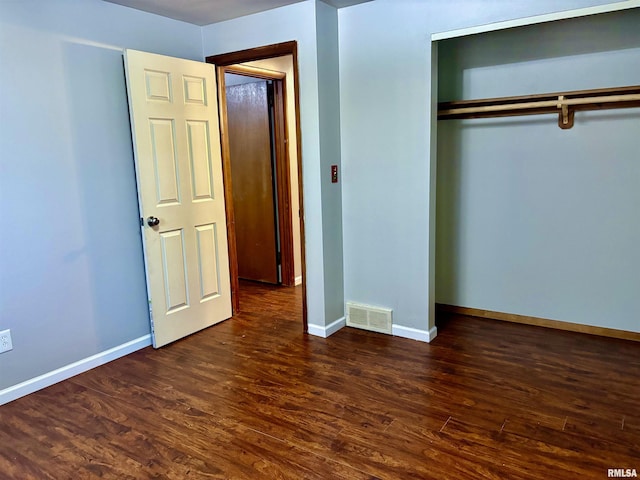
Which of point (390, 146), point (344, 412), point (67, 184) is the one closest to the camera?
point (344, 412)

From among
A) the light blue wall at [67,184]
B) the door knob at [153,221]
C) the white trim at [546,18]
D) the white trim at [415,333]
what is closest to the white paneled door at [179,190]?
the door knob at [153,221]

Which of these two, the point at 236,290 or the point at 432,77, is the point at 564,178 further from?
the point at 236,290

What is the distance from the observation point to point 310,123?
3.25m

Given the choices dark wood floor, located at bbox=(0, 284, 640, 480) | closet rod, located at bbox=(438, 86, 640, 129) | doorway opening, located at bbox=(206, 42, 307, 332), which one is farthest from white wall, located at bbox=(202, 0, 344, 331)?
closet rod, located at bbox=(438, 86, 640, 129)

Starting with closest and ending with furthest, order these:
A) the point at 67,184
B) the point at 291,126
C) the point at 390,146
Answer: the point at 67,184, the point at 390,146, the point at 291,126

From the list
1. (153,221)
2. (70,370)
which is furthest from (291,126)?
(70,370)

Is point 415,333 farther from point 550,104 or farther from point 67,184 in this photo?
point 67,184

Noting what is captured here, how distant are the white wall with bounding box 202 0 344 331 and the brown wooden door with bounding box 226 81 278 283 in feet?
Result: 3.51

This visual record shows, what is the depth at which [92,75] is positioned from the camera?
116 inches

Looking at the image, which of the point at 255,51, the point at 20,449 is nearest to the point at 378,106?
the point at 255,51

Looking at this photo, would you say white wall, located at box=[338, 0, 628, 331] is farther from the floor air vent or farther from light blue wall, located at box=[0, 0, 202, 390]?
light blue wall, located at box=[0, 0, 202, 390]

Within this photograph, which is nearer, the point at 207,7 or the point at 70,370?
the point at 70,370

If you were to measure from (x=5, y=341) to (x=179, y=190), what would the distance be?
1.40 m

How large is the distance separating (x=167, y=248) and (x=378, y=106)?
1770mm
